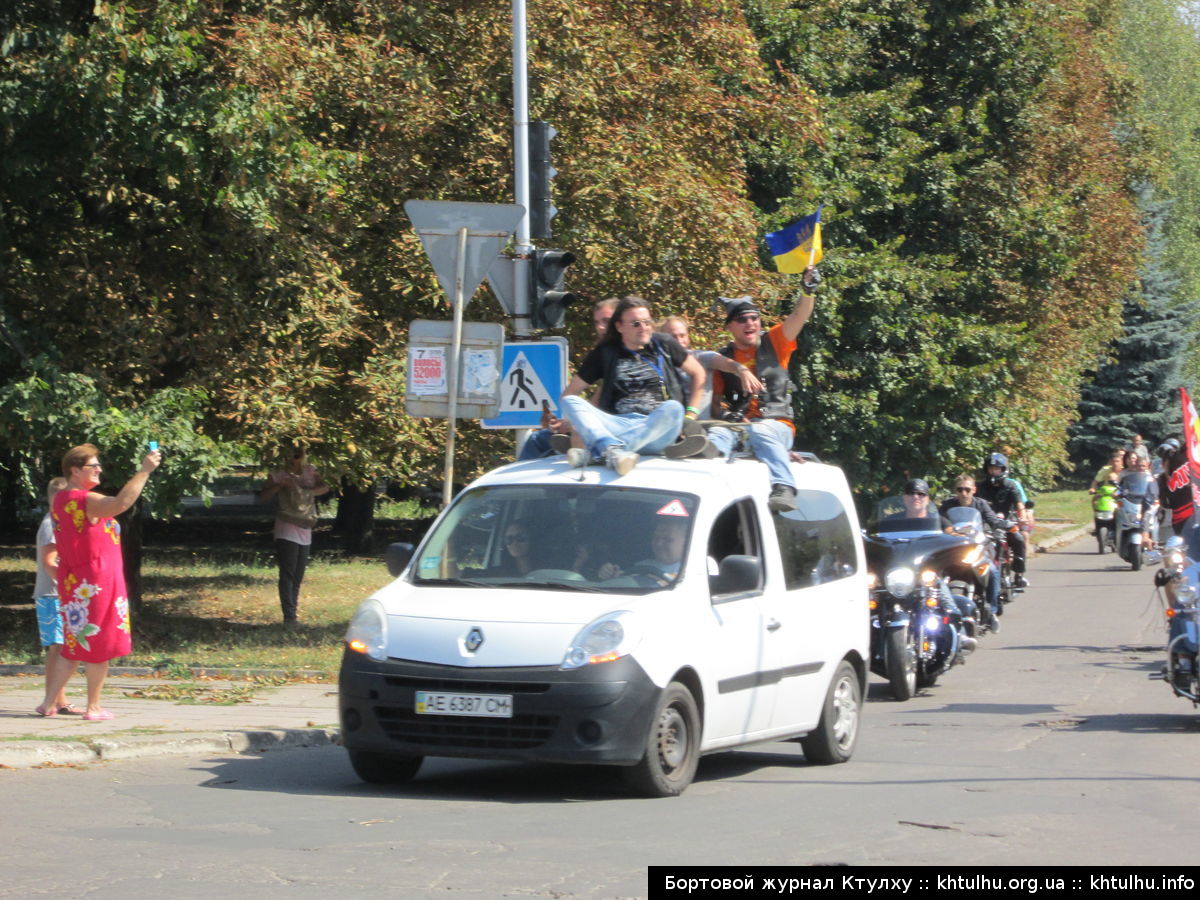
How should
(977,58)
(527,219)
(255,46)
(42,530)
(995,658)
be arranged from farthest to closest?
(977,58), (995,658), (255,46), (527,219), (42,530)

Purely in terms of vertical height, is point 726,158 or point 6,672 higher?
point 726,158

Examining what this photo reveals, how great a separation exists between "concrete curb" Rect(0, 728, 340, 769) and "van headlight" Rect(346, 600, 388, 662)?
1890 millimetres

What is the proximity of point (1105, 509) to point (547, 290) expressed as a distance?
21324mm

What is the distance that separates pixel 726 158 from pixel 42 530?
10.7 meters

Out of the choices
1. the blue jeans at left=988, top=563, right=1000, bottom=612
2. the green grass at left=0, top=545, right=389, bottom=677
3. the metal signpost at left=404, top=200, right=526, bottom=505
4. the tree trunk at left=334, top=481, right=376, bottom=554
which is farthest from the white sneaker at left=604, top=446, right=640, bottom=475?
the tree trunk at left=334, top=481, right=376, bottom=554

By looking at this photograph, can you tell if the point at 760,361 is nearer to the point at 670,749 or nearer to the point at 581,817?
the point at 670,749

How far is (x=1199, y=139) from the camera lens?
69312 mm

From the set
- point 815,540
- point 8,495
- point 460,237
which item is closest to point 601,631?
point 815,540

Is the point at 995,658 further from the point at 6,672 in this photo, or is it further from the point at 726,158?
the point at 6,672

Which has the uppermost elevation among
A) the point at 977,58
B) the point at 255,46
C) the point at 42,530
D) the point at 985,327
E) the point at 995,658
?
the point at 977,58

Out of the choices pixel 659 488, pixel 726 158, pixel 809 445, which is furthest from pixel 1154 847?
pixel 809 445

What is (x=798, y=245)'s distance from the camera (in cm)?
1179

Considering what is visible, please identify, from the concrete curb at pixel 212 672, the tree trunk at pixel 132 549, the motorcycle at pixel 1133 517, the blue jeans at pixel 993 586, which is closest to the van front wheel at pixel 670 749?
the concrete curb at pixel 212 672

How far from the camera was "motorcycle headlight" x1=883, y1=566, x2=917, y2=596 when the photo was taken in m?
14.2
